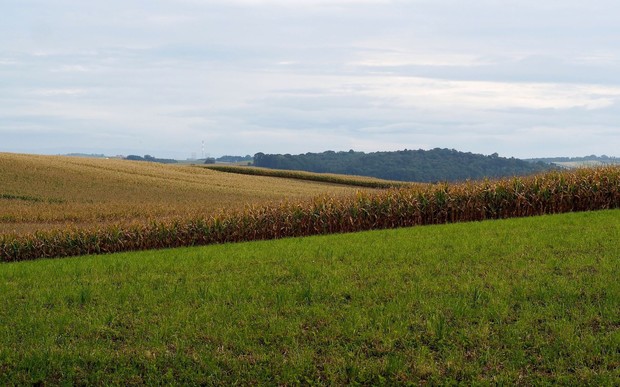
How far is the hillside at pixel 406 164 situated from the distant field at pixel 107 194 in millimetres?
69149

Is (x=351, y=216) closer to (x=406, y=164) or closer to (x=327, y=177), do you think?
(x=327, y=177)

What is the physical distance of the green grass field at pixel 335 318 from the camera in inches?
372

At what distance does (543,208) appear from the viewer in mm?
24781

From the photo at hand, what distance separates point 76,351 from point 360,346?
4.61m

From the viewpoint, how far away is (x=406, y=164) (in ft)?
438

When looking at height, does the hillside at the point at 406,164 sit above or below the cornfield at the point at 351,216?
above

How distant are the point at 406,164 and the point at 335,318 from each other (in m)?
124

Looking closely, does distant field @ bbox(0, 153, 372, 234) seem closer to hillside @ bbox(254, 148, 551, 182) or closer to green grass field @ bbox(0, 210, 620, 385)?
green grass field @ bbox(0, 210, 620, 385)

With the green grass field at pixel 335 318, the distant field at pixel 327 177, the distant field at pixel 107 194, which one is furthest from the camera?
the distant field at pixel 327 177

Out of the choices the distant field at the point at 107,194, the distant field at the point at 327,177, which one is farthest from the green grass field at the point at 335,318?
the distant field at the point at 327,177

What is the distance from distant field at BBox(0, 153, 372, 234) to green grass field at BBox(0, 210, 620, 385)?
12703 millimetres

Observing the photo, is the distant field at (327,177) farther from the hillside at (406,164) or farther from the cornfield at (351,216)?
the hillside at (406,164)

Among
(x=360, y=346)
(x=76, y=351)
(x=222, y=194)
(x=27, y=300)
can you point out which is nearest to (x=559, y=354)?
(x=360, y=346)

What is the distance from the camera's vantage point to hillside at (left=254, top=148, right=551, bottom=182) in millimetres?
122312
